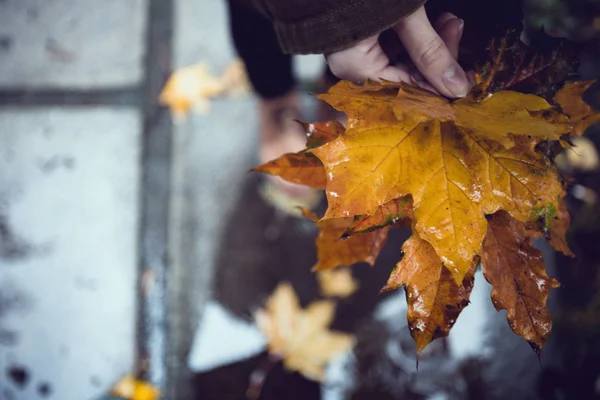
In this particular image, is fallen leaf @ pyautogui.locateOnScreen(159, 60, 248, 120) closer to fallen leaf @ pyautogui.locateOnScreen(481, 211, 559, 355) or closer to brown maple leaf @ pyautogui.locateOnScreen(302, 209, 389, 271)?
brown maple leaf @ pyautogui.locateOnScreen(302, 209, 389, 271)

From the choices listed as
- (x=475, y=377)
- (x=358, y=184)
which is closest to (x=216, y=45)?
(x=358, y=184)

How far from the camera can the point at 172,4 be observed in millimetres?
1642

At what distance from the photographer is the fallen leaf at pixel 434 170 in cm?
61

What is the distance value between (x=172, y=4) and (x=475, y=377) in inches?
71.4

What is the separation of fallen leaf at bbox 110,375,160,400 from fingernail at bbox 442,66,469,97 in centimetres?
139

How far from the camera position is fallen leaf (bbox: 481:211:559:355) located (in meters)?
0.65

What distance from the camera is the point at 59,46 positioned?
5.32ft

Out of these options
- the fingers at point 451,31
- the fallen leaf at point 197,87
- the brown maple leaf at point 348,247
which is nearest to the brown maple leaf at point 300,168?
the brown maple leaf at point 348,247

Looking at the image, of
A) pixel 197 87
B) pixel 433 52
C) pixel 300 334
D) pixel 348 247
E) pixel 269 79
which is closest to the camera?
pixel 433 52

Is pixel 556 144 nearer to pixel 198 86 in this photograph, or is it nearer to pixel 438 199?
pixel 438 199

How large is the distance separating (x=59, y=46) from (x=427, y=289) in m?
1.68

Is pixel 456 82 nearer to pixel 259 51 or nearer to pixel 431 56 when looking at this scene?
pixel 431 56

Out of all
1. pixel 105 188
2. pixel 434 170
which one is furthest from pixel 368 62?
pixel 105 188

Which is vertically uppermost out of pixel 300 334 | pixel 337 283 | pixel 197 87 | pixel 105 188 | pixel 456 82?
pixel 456 82
